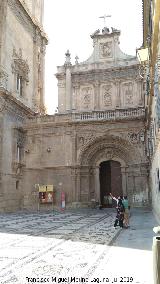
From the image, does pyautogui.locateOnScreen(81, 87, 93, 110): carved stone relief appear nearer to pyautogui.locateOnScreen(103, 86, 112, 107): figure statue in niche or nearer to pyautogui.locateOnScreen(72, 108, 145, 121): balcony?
pyautogui.locateOnScreen(103, 86, 112, 107): figure statue in niche

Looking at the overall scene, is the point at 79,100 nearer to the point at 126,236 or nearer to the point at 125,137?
the point at 125,137

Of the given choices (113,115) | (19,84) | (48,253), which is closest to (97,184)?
(113,115)

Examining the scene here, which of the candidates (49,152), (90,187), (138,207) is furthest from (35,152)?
(138,207)

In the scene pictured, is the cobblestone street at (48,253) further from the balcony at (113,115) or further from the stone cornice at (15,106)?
the balcony at (113,115)

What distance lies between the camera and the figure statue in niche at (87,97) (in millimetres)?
27766

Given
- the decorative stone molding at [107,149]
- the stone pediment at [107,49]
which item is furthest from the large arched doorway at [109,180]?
the stone pediment at [107,49]

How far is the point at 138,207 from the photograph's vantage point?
2144 cm

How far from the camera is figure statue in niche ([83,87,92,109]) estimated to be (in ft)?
91.1

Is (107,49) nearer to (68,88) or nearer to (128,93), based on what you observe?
(128,93)

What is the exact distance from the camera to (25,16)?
27.0 metres

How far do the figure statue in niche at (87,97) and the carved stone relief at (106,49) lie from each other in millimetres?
3754

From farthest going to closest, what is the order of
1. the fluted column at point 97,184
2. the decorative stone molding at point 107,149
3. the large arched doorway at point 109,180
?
1. the large arched doorway at point 109,180
2. the fluted column at point 97,184
3. the decorative stone molding at point 107,149

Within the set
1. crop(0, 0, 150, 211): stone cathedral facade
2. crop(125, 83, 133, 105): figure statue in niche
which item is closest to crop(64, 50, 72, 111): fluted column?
crop(0, 0, 150, 211): stone cathedral facade

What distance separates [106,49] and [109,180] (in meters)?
13.2
